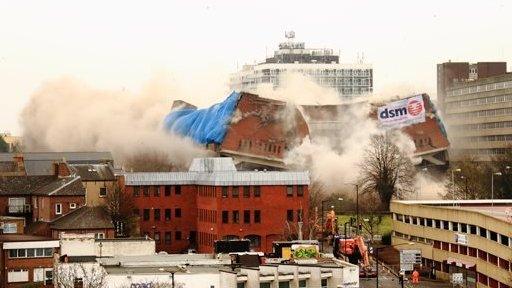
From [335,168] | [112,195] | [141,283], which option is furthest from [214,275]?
[335,168]

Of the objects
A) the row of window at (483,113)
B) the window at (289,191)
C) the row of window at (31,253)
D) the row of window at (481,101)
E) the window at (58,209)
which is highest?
the row of window at (481,101)

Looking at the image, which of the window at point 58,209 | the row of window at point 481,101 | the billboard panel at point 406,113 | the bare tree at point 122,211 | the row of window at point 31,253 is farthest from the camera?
the row of window at point 481,101

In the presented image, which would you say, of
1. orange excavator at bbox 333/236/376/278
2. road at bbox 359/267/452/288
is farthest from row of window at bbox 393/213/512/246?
orange excavator at bbox 333/236/376/278

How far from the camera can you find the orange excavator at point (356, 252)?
8550cm

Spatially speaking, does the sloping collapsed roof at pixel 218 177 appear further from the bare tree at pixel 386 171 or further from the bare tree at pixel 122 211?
the bare tree at pixel 386 171

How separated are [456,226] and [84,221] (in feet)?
82.3

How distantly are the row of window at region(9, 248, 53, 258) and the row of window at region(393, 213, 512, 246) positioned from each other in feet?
85.9

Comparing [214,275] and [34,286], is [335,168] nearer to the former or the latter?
[34,286]

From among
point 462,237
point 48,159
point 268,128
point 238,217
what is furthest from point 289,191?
point 48,159

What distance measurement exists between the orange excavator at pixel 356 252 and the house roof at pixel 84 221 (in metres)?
15.6

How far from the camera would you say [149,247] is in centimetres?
7481

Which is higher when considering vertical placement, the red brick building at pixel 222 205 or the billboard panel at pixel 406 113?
the billboard panel at pixel 406 113

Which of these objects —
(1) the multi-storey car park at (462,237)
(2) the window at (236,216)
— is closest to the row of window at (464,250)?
(1) the multi-storey car park at (462,237)

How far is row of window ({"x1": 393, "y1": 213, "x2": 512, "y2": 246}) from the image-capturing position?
77806 millimetres
